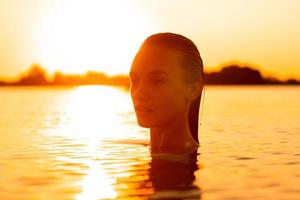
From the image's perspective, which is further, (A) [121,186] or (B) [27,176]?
(B) [27,176]

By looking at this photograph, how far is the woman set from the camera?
40.4 ft

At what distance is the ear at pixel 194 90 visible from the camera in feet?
42.0

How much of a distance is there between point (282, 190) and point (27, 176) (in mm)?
4192

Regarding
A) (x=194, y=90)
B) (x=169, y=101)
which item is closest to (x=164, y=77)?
(x=169, y=101)

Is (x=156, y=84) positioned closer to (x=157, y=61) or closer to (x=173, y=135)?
(x=157, y=61)

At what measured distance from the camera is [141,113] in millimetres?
12562

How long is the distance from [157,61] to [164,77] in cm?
34

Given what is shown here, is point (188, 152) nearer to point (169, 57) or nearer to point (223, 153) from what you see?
point (223, 153)

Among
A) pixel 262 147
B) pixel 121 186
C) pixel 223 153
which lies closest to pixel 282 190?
pixel 121 186

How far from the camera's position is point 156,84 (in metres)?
12.3

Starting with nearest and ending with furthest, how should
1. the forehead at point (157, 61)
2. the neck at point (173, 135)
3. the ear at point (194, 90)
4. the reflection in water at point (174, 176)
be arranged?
the reflection in water at point (174, 176), the forehead at point (157, 61), the ear at point (194, 90), the neck at point (173, 135)

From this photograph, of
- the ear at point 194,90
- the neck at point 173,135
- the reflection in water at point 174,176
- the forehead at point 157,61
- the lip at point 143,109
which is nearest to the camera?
the reflection in water at point 174,176

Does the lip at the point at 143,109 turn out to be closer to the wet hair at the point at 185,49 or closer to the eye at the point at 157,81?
the eye at the point at 157,81

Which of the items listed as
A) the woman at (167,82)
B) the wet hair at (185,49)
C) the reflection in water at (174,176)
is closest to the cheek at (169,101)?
the woman at (167,82)
